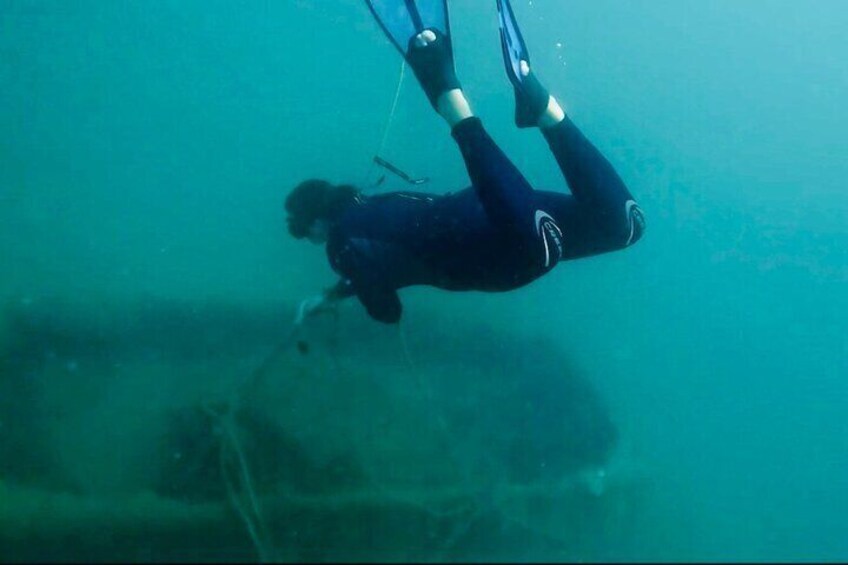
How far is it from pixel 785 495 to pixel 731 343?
463 cm

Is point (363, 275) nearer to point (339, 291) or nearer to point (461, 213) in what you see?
point (339, 291)

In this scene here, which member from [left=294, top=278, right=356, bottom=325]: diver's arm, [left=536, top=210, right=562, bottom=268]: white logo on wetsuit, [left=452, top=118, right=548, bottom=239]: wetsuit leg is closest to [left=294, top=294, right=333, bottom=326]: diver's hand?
[left=294, top=278, right=356, bottom=325]: diver's arm

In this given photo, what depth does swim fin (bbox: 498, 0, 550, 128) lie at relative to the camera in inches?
131

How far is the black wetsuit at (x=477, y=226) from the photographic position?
9.37 feet

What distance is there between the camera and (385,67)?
13.6 meters

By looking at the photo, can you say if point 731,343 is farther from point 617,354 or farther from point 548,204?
point 548,204

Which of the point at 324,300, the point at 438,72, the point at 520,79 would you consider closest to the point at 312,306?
the point at 324,300

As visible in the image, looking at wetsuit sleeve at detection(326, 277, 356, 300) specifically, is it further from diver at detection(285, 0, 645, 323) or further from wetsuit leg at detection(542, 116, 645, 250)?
wetsuit leg at detection(542, 116, 645, 250)

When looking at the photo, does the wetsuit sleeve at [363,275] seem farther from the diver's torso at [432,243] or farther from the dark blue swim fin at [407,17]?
the dark blue swim fin at [407,17]

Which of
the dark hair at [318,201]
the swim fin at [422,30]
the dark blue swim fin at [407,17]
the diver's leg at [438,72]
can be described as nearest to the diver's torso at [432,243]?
the dark hair at [318,201]

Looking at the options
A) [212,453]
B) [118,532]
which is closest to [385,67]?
[212,453]

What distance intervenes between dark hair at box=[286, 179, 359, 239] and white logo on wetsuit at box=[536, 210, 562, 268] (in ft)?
3.36

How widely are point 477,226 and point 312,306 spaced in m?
0.94

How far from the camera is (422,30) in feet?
10.6
